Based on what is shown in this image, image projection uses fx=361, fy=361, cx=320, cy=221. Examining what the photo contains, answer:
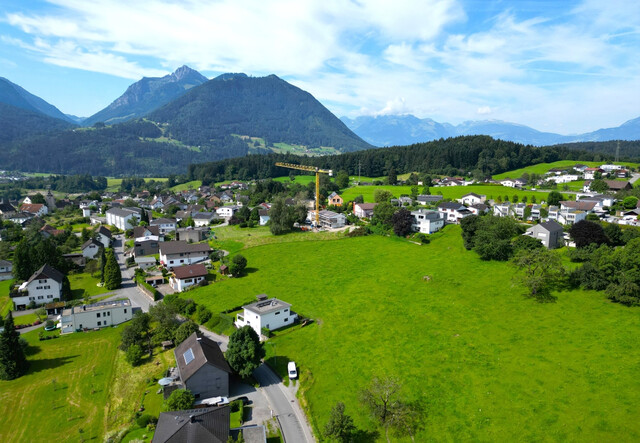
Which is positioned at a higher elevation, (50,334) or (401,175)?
(401,175)

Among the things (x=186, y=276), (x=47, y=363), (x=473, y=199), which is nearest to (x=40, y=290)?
(x=47, y=363)

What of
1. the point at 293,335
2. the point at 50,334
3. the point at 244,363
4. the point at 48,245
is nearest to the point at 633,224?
the point at 293,335

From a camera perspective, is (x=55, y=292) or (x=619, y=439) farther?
(x=55, y=292)

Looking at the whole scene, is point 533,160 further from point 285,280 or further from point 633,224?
point 285,280

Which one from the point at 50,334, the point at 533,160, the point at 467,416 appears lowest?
the point at 50,334

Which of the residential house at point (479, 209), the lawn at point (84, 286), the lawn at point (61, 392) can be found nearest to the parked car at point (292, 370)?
the lawn at point (61, 392)

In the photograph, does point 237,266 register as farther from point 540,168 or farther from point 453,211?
point 540,168

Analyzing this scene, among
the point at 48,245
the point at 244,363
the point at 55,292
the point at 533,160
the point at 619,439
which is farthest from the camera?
the point at 533,160
